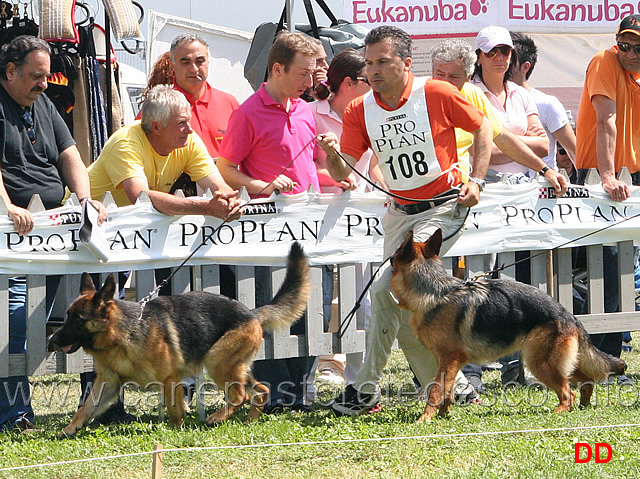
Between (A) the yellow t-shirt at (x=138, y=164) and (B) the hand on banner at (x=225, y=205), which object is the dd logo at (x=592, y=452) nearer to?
(B) the hand on banner at (x=225, y=205)

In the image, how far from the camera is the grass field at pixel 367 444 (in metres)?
4.26

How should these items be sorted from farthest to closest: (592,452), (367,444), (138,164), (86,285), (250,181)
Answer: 1. (250,181)
2. (138,164)
3. (86,285)
4. (367,444)
5. (592,452)

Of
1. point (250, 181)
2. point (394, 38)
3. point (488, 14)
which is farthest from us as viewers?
point (488, 14)

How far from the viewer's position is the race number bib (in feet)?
17.5

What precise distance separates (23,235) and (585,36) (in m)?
8.02

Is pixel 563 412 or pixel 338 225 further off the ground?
pixel 338 225

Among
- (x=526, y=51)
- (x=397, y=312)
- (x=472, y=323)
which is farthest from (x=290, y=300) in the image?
(x=526, y=51)

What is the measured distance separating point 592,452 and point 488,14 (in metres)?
7.40

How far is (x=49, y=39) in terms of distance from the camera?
8234 mm

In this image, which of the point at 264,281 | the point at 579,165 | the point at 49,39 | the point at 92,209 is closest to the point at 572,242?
the point at 579,165

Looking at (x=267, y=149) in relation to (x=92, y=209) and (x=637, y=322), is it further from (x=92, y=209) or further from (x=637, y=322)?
(x=637, y=322)

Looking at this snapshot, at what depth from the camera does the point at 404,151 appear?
5.37m

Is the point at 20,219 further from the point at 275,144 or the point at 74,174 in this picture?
the point at 275,144

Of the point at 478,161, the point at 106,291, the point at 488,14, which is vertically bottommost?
the point at 106,291
